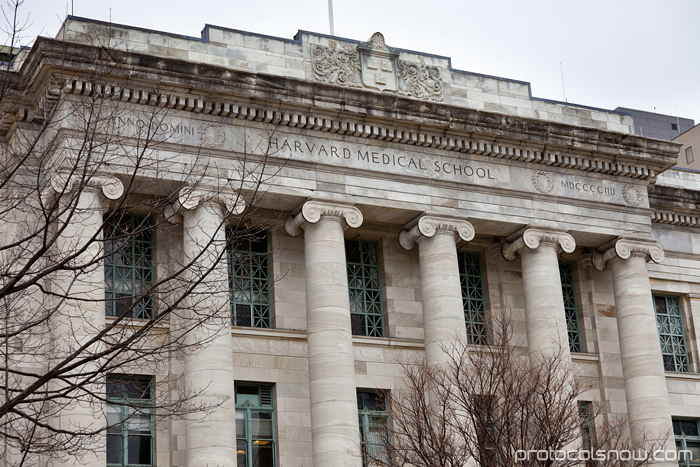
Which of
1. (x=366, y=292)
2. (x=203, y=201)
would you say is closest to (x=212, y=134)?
(x=203, y=201)

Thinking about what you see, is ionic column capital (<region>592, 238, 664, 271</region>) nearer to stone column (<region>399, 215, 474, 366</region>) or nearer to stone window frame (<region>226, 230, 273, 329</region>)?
stone column (<region>399, 215, 474, 366</region>)

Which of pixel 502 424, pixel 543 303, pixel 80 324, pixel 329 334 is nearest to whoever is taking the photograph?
pixel 502 424

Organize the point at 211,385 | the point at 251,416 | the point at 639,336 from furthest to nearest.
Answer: the point at 639,336 → the point at 251,416 → the point at 211,385

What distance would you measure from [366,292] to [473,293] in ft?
12.2

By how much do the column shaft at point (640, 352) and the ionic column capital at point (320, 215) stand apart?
929 centimetres

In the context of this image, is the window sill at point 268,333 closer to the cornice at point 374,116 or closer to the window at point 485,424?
the cornice at point 374,116

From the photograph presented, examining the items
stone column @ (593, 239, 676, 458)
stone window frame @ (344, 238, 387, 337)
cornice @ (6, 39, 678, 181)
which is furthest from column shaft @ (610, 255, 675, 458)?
stone window frame @ (344, 238, 387, 337)

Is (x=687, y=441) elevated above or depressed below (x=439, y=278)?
below

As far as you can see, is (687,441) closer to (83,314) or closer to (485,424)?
(485,424)

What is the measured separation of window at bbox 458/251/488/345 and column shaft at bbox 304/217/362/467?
5.38 meters

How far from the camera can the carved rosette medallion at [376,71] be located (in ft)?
105

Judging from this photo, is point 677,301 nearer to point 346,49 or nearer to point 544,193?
point 544,193

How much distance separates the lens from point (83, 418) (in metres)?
25.6

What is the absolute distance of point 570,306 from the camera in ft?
119
